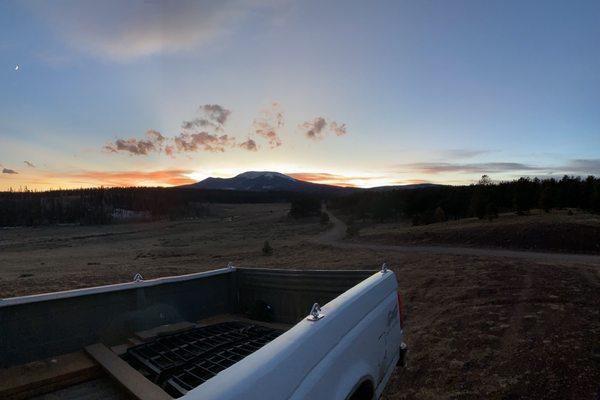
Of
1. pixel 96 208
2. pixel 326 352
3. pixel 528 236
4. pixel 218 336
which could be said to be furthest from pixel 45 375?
pixel 96 208

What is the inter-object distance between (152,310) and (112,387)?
1244 millimetres

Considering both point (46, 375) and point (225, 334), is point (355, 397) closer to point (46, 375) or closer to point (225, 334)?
point (225, 334)

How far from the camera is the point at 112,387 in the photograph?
10.7 ft

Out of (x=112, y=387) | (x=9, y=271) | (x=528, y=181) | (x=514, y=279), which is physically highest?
(x=528, y=181)

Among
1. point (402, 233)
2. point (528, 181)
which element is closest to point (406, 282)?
point (402, 233)

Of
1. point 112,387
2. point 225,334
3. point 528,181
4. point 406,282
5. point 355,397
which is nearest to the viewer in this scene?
point 355,397

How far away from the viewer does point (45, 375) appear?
331 centimetres

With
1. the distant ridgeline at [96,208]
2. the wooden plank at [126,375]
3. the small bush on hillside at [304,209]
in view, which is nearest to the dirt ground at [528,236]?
the wooden plank at [126,375]

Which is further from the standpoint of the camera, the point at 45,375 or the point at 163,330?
the point at 163,330

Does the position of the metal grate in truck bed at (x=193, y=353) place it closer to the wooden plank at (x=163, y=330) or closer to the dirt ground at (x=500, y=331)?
the wooden plank at (x=163, y=330)

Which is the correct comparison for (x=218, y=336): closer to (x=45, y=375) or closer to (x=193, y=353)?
(x=193, y=353)

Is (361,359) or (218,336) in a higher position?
(361,359)

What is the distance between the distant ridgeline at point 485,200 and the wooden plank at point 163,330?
29.2 metres

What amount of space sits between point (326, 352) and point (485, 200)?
37.2 meters
